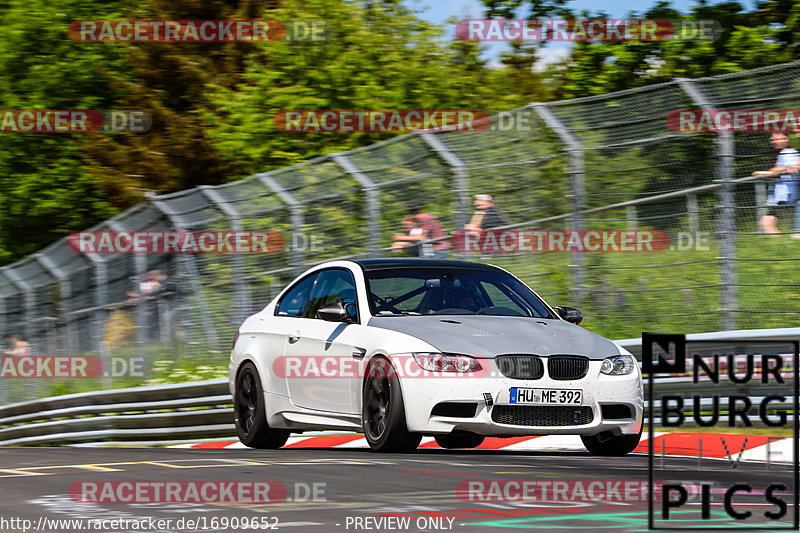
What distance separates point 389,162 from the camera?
15516 mm

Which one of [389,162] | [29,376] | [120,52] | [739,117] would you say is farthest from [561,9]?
[739,117]

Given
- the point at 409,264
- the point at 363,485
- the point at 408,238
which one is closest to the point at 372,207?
the point at 408,238

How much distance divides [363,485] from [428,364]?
5.81ft

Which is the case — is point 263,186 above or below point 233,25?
below

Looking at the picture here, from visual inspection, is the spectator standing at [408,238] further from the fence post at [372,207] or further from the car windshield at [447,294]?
the car windshield at [447,294]

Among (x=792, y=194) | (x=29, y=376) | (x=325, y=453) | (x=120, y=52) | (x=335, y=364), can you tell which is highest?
(x=120, y=52)

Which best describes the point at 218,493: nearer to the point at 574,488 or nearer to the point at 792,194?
the point at 574,488

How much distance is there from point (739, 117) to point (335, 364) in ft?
14.9

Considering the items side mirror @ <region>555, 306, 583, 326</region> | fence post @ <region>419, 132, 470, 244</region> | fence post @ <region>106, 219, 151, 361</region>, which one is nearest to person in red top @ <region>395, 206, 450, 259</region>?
fence post @ <region>419, 132, 470, 244</region>

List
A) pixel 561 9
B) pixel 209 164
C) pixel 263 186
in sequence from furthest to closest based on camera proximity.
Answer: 1. pixel 209 164
2. pixel 561 9
3. pixel 263 186

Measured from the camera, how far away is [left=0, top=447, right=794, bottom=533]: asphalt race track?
20.9ft

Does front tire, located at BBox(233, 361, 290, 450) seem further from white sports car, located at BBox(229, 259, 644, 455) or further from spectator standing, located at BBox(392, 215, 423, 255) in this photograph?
spectator standing, located at BBox(392, 215, 423, 255)

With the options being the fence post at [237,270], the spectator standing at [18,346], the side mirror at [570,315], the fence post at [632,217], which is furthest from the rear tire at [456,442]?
the spectator standing at [18,346]

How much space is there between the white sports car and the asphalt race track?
0.87 feet
